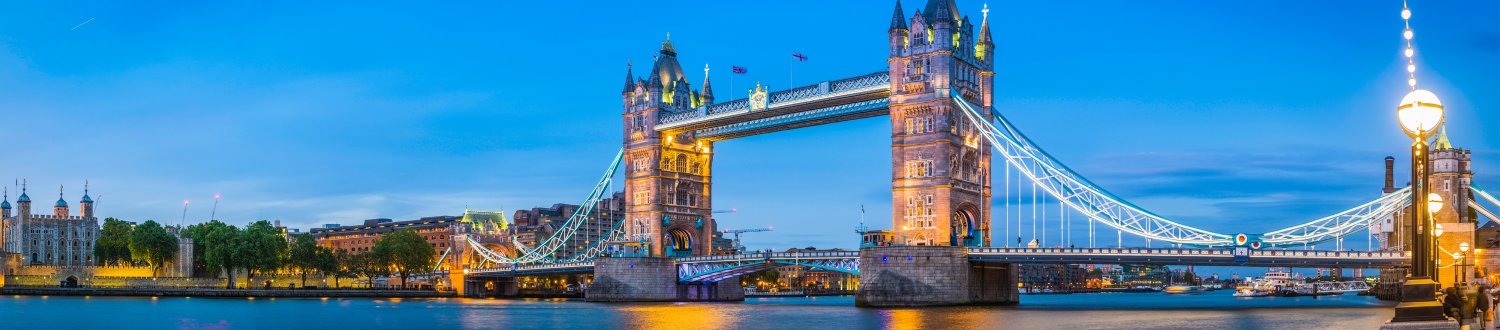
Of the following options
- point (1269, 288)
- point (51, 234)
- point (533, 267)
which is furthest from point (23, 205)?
point (1269, 288)

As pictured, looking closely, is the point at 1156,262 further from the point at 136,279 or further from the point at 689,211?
the point at 136,279

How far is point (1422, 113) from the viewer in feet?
53.5

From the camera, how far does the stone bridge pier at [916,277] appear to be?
249 ft

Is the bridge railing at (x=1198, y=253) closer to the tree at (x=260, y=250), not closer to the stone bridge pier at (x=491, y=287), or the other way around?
the stone bridge pier at (x=491, y=287)

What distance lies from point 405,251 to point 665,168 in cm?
4928

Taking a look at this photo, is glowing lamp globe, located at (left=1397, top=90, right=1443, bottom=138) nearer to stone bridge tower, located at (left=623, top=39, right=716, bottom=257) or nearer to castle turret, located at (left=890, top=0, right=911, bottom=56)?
castle turret, located at (left=890, top=0, right=911, bottom=56)

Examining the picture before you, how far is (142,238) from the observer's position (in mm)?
131500

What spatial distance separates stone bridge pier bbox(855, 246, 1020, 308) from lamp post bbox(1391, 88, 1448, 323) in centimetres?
5841

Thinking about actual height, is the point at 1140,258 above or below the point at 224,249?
above

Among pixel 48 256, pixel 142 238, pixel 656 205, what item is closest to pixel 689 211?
pixel 656 205

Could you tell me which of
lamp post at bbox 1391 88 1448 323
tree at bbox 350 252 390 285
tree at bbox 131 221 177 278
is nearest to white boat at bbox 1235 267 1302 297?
tree at bbox 350 252 390 285

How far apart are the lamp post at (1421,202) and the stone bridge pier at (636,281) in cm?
7967

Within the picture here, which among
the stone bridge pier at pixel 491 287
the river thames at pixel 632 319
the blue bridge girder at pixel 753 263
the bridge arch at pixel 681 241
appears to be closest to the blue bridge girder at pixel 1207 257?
A: the river thames at pixel 632 319

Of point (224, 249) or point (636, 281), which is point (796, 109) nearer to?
point (636, 281)
